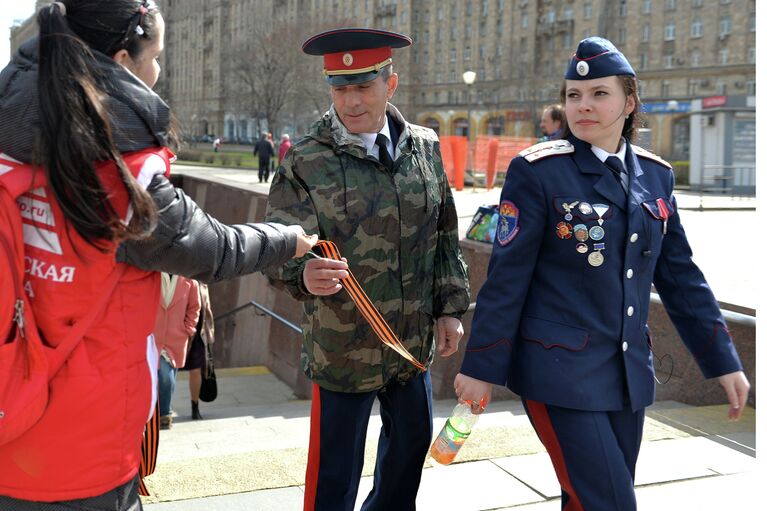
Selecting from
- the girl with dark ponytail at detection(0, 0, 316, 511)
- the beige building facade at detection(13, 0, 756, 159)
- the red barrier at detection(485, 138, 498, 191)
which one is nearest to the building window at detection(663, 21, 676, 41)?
the beige building facade at detection(13, 0, 756, 159)

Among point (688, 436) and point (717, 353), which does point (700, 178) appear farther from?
point (717, 353)

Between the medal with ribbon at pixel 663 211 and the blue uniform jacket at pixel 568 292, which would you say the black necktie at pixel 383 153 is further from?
the medal with ribbon at pixel 663 211

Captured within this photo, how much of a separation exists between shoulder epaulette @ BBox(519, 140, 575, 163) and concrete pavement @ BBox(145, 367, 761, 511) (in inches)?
68.7

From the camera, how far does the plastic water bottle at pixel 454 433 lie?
10.1 ft

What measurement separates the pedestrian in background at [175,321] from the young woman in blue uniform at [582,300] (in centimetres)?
411

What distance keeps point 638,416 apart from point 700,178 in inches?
861

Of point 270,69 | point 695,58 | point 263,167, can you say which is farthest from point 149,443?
point 695,58

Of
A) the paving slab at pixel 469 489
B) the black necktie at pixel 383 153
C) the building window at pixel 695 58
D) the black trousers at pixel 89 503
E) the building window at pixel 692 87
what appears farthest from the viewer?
the building window at pixel 695 58

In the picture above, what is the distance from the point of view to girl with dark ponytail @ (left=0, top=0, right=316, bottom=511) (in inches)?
77.0

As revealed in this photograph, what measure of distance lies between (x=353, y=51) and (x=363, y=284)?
878mm

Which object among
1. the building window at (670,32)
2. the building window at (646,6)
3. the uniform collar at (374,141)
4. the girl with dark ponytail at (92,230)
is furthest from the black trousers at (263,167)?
the building window at (646,6)

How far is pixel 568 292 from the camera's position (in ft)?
9.61

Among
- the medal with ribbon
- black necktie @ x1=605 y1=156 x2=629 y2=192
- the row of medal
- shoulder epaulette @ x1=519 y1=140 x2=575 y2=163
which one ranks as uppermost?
shoulder epaulette @ x1=519 y1=140 x2=575 y2=163

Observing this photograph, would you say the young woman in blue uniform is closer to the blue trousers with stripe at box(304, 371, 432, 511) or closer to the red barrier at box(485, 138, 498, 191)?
the blue trousers with stripe at box(304, 371, 432, 511)
